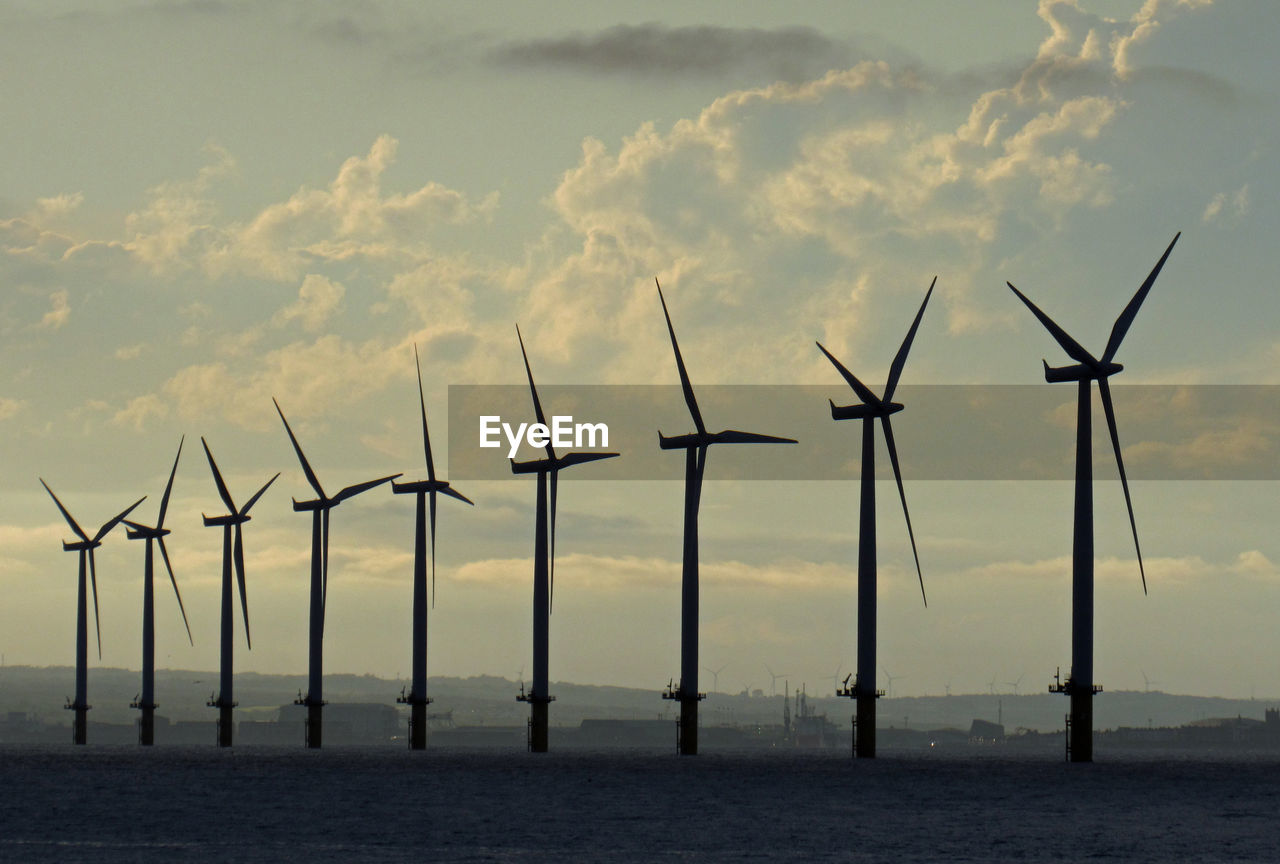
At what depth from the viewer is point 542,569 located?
468 ft

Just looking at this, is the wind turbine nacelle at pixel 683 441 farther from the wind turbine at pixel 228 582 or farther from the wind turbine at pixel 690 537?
the wind turbine at pixel 228 582

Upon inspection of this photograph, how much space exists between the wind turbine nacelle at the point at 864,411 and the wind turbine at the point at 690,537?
6.28 meters

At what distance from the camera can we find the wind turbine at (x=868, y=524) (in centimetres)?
11881

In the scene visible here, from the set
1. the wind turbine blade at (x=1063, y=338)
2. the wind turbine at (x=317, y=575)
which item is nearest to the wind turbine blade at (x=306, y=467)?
the wind turbine at (x=317, y=575)

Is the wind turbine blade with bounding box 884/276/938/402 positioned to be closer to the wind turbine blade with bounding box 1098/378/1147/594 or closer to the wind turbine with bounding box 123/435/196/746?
the wind turbine blade with bounding box 1098/378/1147/594

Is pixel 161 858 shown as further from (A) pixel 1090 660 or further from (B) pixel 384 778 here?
(A) pixel 1090 660

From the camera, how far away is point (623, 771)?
109 meters

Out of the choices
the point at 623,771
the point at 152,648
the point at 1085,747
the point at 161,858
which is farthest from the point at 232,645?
the point at 161,858

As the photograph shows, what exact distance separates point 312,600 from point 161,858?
11404 cm

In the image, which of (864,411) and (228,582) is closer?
(864,411)

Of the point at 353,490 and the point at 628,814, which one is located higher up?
the point at 353,490

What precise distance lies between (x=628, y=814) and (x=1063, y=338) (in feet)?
198

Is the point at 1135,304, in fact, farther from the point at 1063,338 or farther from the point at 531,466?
the point at 531,466

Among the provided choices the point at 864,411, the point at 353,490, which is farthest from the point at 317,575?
the point at 864,411
